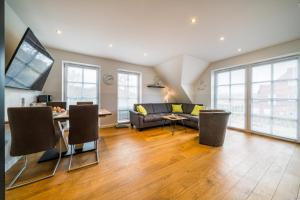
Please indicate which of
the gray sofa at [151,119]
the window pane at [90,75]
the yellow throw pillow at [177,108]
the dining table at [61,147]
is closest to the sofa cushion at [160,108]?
the gray sofa at [151,119]

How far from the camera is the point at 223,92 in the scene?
15.4ft

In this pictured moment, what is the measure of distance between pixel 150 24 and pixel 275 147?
13.2 feet

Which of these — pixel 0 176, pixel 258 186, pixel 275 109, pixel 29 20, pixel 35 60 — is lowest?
pixel 258 186

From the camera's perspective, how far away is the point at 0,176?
2.37 ft

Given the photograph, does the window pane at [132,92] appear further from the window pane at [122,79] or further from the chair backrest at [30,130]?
the chair backrest at [30,130]

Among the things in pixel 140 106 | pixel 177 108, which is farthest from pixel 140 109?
pixel 177 108

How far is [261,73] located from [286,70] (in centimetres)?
52

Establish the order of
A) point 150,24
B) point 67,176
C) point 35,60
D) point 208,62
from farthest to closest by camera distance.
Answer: point 208,62 → point 150,24 → point 35,60 → point 67,176

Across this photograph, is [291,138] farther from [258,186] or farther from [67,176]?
[67,176]

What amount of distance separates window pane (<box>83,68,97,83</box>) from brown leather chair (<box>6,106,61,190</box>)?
2844mm

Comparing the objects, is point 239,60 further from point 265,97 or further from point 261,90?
point 265,97

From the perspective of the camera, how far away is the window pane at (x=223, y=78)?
459 centimetres

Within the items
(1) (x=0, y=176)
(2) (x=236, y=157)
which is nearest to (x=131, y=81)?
(2) (x=236, y=157)

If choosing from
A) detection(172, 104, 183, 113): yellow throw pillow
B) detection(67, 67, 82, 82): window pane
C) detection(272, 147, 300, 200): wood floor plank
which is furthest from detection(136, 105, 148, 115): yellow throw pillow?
detection(272, 147, 300, 200): wood floor plank
